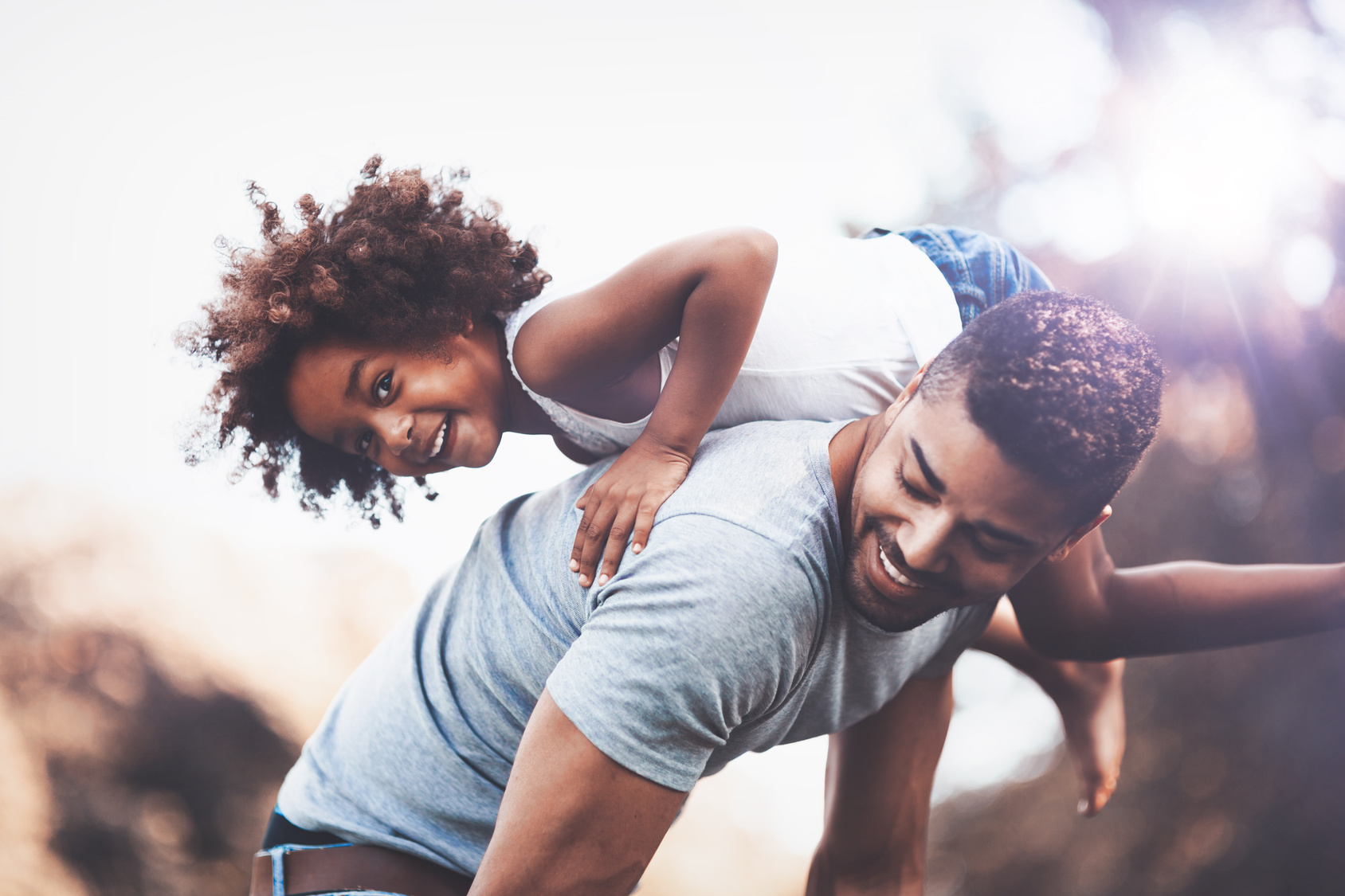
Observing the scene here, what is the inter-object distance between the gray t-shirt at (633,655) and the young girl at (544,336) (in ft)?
0.34

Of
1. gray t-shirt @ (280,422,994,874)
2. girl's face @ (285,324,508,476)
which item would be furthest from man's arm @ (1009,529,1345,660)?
girl's face @ (285,324,508,476)

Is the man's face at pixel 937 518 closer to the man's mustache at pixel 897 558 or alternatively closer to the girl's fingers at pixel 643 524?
the man's mustache at pixel 897 558

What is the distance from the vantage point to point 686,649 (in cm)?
70

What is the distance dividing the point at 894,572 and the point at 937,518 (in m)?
0.06

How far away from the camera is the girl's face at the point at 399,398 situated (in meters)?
1.13

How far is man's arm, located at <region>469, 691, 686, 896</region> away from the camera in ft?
2.37

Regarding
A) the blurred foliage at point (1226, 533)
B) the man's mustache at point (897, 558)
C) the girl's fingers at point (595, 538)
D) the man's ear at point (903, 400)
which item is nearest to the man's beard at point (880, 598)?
the man's mustache at point (897, 558)

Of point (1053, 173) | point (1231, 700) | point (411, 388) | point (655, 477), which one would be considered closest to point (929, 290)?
point (655, 477)

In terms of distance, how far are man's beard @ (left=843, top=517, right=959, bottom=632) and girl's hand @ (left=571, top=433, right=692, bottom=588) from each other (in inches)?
7.7

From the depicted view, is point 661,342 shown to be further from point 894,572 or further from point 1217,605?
point 1217,605

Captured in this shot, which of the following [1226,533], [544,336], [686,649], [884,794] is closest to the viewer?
[686,649]

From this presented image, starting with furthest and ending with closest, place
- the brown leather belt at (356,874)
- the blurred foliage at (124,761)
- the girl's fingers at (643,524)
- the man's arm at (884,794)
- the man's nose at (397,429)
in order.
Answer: the blurred foliage at (124,761), the man's arm at (884,794), the man's nose at (397,429), the brown leather belt at (356,874), the girl's fingers at (643,524)

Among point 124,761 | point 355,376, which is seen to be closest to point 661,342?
point 355,376

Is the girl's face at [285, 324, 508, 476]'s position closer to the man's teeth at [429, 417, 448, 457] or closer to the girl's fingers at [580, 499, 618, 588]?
the man's teeth at [429, 417, 448, 457]
